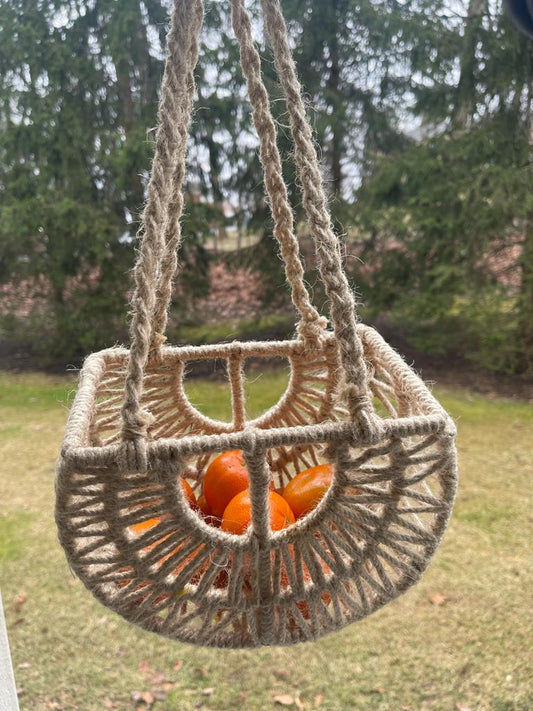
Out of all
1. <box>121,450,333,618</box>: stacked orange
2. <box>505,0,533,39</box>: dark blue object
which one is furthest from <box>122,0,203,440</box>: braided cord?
<box>505,0,533,39</box>: dark blue object

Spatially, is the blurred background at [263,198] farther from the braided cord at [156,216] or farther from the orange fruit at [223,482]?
the braided cord at [156,216]

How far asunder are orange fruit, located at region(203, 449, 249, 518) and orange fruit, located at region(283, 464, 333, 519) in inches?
2.6

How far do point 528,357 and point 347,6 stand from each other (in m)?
1.59

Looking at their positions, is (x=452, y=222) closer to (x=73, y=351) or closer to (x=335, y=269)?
(x=73, y=351)

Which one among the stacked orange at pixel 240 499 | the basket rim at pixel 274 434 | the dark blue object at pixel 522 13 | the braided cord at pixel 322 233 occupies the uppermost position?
the dark blue object at pixel 522 13

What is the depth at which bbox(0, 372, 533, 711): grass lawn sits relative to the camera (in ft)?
3.77

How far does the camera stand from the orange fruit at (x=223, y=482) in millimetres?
773

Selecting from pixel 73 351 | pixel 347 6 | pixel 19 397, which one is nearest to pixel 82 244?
pixel 73 351

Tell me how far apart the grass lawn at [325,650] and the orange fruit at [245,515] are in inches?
17.1

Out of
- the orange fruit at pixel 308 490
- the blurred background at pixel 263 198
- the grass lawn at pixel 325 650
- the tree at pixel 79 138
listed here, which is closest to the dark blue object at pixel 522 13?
the orange fruit at pixel 308 490

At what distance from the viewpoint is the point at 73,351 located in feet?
8.56

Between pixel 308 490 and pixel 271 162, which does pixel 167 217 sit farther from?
pixel 308 490

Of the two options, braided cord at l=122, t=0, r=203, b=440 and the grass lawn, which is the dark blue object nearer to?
braided cord at l=122, t=0, r=203, b=440

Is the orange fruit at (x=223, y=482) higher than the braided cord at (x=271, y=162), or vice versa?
the braided cord at (x=271, y=162)
